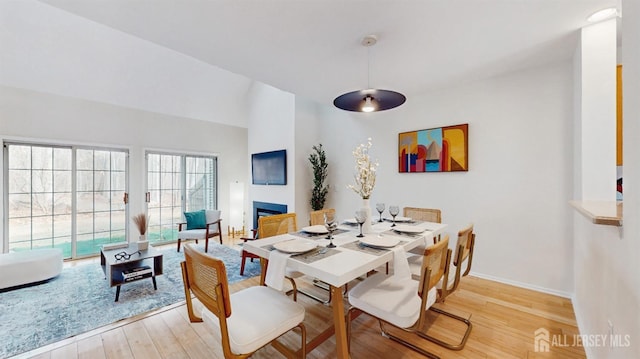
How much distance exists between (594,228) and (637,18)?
1.32 meters

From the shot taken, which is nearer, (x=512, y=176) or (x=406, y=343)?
(x=406, y=343)

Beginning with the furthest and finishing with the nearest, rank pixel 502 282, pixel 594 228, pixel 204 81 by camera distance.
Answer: pixel 204 81, pixel 502 282, pixel 594 228

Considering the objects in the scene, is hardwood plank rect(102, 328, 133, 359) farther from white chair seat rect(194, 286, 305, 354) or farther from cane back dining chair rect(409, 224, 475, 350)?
cane back dining chair rect(409, 224, 475, 350)

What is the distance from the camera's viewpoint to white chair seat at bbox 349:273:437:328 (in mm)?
1463

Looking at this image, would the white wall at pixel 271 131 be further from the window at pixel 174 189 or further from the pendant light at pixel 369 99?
the pendant light at pixel 369 99

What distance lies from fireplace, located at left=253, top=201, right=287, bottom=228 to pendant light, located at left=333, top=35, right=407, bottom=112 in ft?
9.48

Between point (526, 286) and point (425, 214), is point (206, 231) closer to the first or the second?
point (425, 214)

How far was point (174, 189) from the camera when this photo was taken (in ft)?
17.1

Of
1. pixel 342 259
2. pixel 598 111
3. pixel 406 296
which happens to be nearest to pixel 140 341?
pixel 342 259

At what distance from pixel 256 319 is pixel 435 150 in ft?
10.2

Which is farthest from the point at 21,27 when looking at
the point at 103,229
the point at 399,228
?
the point at 399,228

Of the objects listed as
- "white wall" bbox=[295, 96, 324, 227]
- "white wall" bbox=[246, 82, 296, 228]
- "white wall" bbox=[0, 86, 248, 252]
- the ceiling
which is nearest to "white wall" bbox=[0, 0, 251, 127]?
"white wall" bbox=[0, 86, 248, 252]

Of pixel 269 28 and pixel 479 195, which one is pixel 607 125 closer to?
pixel 479 195

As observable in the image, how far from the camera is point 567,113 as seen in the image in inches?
103
